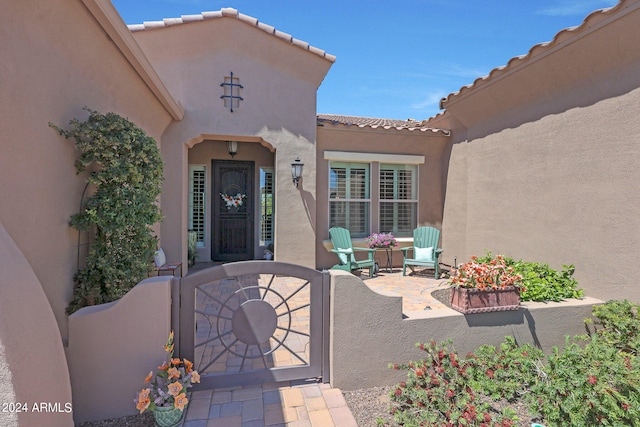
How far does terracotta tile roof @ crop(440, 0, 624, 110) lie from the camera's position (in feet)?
11.8

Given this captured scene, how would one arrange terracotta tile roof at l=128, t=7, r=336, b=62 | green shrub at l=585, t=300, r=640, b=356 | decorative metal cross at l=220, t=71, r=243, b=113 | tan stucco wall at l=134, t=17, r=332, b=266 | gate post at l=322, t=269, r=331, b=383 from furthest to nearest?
decorative metal cross at l=220, t=71, r=243, b=113 → tan stucco wall at l=134, t=17, r=332, b=266 → terracotta tile roof at l=128, t=7, r=336, b=62 → green shrub at l=585, t=300, r=640, b=356 → gate post at l=322, t=269, r=331, b=383

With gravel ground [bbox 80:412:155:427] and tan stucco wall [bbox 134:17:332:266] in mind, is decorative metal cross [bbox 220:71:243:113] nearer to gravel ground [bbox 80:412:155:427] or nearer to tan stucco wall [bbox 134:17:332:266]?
tan stucco wall [bbox 134:17:332:266]

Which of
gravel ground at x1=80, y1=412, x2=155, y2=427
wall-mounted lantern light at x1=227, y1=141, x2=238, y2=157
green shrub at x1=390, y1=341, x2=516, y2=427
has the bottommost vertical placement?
gravel ground at x1=80, y1=412, x2=155, y2=427

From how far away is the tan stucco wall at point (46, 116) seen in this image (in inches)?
86.3

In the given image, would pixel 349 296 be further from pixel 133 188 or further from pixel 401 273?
pixel 401 273

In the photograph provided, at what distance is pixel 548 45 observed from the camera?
14.1 feet

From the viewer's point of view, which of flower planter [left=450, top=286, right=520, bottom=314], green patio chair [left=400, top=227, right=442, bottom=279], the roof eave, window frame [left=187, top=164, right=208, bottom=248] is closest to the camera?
the roof eave

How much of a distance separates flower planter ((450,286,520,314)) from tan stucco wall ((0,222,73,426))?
129 inches

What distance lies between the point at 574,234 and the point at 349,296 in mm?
3894

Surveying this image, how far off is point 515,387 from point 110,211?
164 inches

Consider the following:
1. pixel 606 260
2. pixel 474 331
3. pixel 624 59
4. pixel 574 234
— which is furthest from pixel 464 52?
pixel 474 331

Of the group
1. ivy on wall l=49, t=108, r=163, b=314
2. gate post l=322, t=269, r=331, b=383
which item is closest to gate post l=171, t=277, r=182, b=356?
ivy on wall l=49, t=108, r=163, b=314

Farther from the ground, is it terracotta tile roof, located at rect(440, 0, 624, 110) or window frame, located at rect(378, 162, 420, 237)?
terracotta tile roof, located at rect(440, 0, 624, 110)

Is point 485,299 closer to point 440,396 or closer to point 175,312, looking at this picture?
point 440,396
